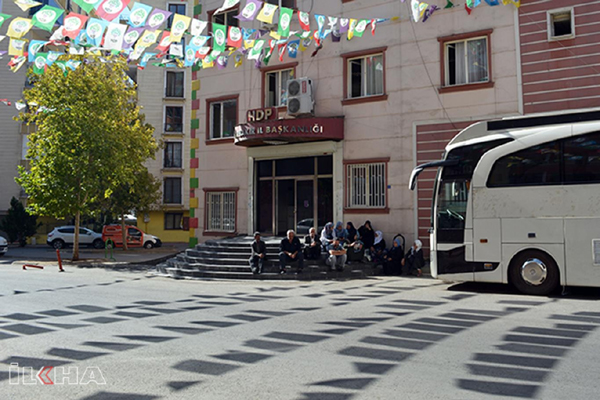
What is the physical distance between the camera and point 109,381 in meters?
5.12

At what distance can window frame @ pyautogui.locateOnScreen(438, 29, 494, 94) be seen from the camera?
53.9 ft

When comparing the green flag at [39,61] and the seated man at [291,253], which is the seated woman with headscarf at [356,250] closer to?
the seated man at [291,253]

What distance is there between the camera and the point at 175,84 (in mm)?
46281

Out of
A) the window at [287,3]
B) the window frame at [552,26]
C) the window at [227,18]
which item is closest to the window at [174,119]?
the window at [227,18]

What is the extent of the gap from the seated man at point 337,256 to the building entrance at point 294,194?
143 inches

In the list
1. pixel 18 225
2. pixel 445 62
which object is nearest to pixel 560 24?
pixel 445 62

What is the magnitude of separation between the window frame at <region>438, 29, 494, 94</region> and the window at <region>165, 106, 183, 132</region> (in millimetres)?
32745

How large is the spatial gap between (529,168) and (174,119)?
128 feet

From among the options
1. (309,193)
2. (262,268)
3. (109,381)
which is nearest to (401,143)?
(309,193)

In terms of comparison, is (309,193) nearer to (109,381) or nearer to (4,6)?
(109,381)

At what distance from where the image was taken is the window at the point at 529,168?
10.8m

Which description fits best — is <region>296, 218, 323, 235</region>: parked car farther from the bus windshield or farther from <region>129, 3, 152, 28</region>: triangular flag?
<region>129, 3, 152, 28</region>: triangular flag

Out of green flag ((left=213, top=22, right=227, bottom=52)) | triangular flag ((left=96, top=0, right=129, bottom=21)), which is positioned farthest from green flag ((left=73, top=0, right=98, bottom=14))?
green flag ((left=213, top=22, right=227, bottom=52))

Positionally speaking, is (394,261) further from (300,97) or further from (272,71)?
(272,71)
